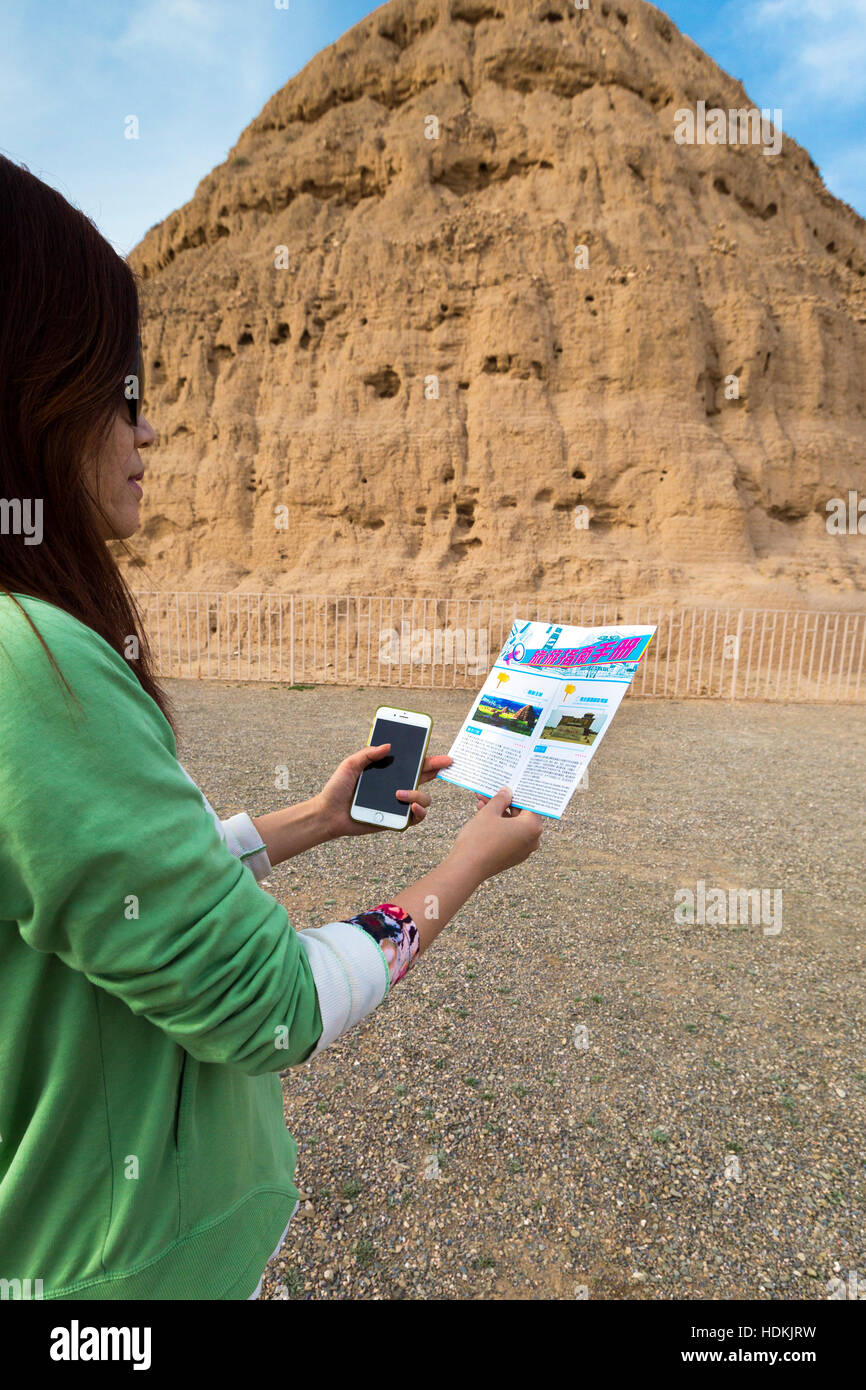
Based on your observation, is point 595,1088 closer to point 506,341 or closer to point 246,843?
point 246,843

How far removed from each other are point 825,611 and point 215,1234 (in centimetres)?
1480

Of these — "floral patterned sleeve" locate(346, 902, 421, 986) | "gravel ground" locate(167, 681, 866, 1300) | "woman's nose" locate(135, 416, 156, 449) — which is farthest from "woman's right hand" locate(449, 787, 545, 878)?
"gravel ground" locate(167, 681, 866, 1300)

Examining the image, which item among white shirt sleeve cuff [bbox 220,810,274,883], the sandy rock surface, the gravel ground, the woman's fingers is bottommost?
the gravel ground

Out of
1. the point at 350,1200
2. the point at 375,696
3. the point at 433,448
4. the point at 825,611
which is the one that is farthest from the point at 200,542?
the point at 350,1200

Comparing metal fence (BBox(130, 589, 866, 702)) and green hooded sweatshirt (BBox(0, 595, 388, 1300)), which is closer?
green hooded sweatshirt (BBox(0, 595, 388, 1300))

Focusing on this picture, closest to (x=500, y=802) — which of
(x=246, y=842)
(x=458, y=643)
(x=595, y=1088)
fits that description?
(x=246, y=842)

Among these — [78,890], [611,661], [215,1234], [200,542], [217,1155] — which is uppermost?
[200,542]

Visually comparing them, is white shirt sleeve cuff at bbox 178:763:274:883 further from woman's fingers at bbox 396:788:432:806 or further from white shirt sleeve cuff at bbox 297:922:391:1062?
white shirt sleeve cuff at bbox 297:922:391:1062

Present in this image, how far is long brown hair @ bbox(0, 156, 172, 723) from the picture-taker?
812 mm

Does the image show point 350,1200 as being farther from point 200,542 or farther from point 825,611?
point 200,542

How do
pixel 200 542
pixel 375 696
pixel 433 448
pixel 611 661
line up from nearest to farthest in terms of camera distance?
pixel 611 661
pixel 375 696
pixel 433 448
pixel 200 542

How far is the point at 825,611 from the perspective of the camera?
13.4m

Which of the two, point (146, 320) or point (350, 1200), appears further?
point (146, 320)

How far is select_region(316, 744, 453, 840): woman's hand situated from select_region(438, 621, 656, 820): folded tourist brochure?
0.39ft
